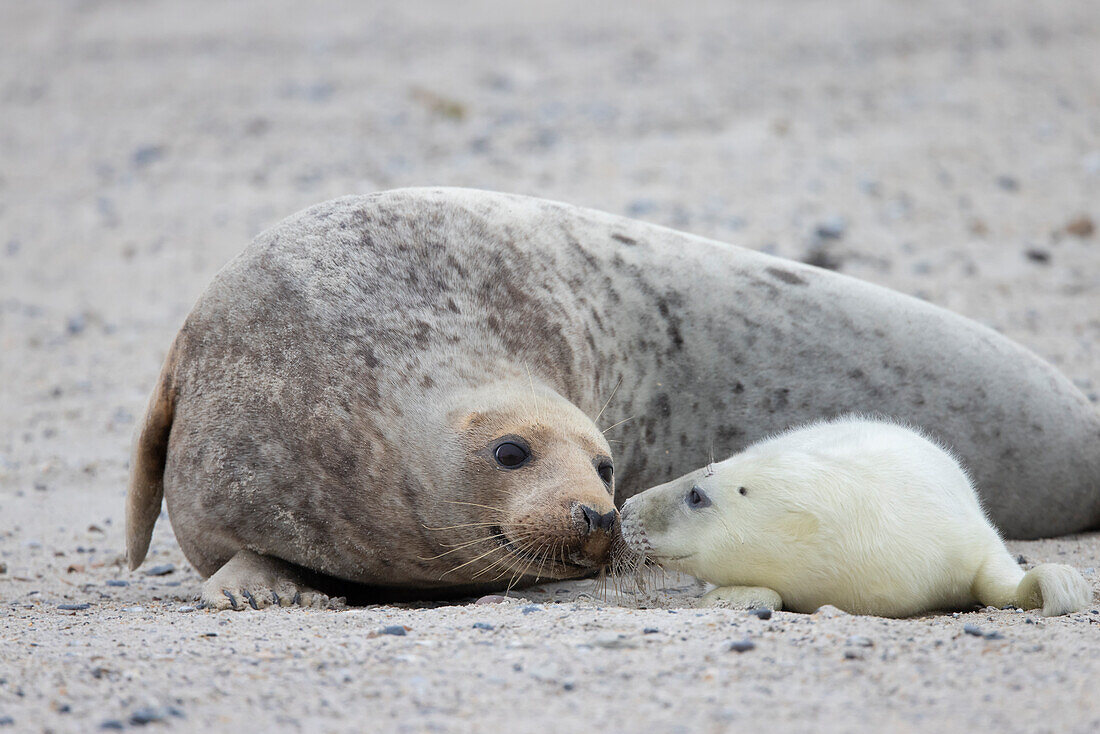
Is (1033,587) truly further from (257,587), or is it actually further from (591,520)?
(257,587)

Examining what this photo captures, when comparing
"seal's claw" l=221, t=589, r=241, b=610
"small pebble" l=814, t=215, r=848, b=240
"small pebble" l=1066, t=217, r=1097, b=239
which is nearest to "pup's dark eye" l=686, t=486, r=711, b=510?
"seal's claw" l=221, t=589, r=241, b=610

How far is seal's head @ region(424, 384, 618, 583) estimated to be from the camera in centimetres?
289

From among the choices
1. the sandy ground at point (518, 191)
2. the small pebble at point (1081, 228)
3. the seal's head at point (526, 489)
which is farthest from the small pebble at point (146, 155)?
the seal's head at point (526, 489)

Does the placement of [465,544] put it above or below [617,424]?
below

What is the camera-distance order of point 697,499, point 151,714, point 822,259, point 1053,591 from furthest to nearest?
point 822,259 < point 697,499 < point 1053,591 < point 151,714

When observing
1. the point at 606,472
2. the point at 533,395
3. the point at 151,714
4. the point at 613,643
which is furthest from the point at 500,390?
the point at 151,714

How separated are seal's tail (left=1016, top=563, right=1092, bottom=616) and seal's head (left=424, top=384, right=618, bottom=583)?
929mm

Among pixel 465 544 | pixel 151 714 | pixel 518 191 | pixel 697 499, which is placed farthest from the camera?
pixel 518 191

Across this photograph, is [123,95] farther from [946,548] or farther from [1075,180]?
[946,548]

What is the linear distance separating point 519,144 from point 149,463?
5.09m

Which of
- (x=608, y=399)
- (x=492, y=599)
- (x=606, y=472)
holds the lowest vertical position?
(x=492, y=599)

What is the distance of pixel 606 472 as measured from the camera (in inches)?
123

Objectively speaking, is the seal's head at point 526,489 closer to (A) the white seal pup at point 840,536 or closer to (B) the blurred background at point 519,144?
(A) the white seal pup at point 840,536

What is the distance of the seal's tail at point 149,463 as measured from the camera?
3.48m
